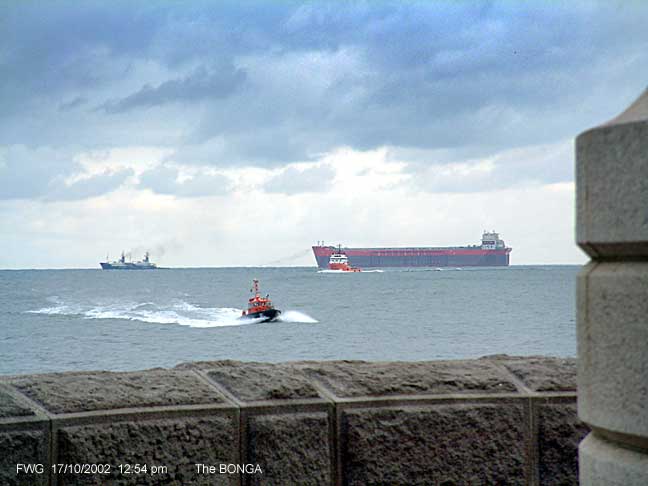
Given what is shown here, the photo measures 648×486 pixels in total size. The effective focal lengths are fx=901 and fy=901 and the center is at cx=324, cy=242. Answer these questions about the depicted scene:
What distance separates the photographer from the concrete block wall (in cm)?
206

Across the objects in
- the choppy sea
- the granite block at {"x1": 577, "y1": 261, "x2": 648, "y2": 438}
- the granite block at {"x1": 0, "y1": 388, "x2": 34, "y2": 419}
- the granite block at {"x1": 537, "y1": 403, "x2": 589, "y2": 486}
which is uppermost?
the granite block at {"x1": 577, "y1": 261, "x2": 648, "y2": 438}

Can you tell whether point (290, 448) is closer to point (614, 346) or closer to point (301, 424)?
point (301, 424)

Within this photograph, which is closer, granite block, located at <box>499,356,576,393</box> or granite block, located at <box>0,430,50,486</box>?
granite block, located at <box>0,430,50,486</box>

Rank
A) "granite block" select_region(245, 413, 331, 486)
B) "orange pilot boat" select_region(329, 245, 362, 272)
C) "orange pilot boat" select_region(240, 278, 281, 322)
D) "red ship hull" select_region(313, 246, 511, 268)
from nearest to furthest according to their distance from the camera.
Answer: "granite block" select_region(245, 413, 331, 486) < "orange pilot boat" select_region(240, 278, 281, 322) < "orange pilot boat" select_region(329, 245, 362, 272) < "red ship hull" select_region(313, 246, 511, 268)

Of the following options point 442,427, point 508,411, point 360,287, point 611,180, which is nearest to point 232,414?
point 442,427

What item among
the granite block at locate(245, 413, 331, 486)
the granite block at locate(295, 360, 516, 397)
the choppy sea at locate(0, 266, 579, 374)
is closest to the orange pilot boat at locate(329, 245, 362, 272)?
the choppy sea at locate(0, 266, 579, 374)

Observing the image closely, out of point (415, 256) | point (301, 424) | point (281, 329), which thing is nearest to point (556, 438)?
point (301, 424)

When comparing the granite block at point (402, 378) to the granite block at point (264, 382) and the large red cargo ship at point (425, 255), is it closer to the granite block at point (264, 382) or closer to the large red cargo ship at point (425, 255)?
the granite block at point (264, 382)

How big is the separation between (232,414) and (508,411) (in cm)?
73

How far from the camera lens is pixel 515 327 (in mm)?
43312

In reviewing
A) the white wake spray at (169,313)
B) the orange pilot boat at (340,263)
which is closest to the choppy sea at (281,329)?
the white wake spray at (169,313)

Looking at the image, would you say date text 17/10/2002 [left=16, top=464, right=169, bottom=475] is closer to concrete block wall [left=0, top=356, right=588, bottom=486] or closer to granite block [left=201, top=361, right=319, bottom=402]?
concrete block wall [left=0, top=356, right=588, bottom=486]

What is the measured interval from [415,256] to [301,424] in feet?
384

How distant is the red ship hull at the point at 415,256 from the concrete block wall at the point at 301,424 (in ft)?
379
